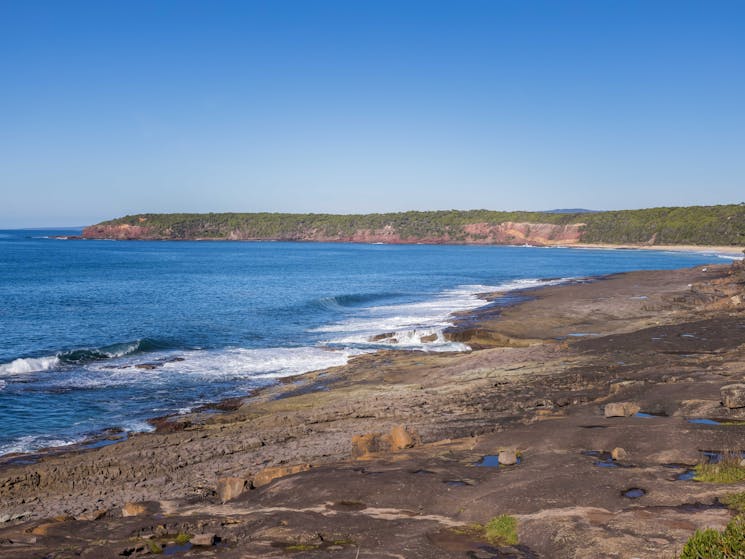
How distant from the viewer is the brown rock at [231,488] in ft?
48.0

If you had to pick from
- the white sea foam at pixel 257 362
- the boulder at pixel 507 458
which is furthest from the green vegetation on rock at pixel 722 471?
the white sea foam at pixel 257 362

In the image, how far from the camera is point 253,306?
5716 centimetres

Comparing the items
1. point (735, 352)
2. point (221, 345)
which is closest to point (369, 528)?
point (735, 352)

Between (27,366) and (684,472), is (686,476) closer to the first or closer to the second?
(684,472)

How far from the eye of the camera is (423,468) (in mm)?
15016

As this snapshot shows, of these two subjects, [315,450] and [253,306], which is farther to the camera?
[253,306]

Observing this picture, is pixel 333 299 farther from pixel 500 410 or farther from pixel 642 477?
pixel 642 477

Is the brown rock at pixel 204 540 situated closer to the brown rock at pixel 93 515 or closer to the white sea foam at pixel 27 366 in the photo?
the brown rock at pixel 93 515

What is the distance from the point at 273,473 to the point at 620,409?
33.5 feet

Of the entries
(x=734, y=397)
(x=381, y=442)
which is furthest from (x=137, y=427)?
(x=734, y=397)

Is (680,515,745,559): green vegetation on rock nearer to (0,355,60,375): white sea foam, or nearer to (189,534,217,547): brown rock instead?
(189,534,217,547): brown rock

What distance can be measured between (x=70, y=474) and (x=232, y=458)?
4460mm

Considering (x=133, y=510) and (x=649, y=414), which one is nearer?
(x=133, y=510)

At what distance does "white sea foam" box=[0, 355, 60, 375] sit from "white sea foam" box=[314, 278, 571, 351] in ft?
50.7
